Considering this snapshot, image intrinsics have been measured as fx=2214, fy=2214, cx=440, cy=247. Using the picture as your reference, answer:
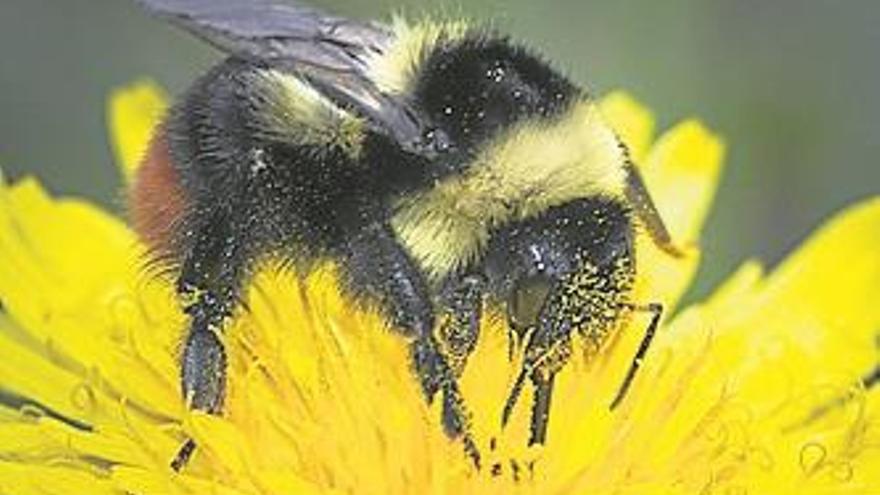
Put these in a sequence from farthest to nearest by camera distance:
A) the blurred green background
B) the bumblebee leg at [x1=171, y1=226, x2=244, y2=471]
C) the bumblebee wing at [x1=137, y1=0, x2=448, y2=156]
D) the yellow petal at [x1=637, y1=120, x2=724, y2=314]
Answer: the blurred green background
the yellow petal at [x1=637, y1=120, x2=724, y2=314]
the bumblebee leg at [x1=171, y1=226, x2=244, y2=471]
the bumblebee wing at [x1=137, y1=0, x2=448, y2=156]

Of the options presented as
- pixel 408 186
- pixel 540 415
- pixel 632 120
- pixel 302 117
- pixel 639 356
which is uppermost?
pixel 632 120

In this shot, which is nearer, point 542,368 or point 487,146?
point 487,146

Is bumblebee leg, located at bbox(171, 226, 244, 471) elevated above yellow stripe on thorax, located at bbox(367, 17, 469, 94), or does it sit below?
below

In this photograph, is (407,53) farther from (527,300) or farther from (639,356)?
(639,356)

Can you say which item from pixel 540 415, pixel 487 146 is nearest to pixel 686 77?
pixel 540 415

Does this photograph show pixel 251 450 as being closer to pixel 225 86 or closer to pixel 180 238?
pixel 180 238

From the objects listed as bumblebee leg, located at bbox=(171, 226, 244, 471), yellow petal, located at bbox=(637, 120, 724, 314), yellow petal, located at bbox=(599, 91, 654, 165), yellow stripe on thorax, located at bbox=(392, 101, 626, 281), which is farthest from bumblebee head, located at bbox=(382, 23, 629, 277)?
yellow petal, located at bbox=(599, 91, 654, 165)

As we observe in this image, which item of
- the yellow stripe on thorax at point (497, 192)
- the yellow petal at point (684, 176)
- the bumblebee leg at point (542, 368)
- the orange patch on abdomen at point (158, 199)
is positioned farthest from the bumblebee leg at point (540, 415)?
the yellow petal at point (684, 176)

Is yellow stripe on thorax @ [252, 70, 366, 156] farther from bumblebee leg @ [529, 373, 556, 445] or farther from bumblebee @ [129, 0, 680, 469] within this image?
bumblebee leg @ [529, 373, 556, 445]
